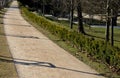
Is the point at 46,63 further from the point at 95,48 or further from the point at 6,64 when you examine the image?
the point at 95,48

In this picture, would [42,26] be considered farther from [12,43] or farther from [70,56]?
[70,56]

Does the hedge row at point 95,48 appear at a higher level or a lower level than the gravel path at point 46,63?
higher

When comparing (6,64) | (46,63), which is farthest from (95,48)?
(6,64)

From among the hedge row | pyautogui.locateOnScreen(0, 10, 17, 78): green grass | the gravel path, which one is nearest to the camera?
pyautogui.locateOnScreen(0, 10, 17, 78): green grass

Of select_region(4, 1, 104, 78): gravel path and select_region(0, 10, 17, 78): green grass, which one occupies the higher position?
select_region(0, 10, 17, 78): green grass

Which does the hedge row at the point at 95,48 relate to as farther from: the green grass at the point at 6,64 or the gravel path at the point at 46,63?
the green grass at the point at 6,64

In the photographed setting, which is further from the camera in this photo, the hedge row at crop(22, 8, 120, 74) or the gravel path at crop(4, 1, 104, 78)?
the hedge row at crop(22, 8, 120, 74)

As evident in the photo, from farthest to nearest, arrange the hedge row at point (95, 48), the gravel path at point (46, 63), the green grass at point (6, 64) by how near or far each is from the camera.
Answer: the hedge row at point (95, 48) → the gravel path at point (46, 63) → the green grass at point (6, 64)

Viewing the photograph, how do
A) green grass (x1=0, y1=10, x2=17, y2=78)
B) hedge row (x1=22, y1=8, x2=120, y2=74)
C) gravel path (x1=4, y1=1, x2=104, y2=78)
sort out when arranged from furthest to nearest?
hedge row (x1=22, y1=8, x2=120, y2=74) < gravel path (x1=4, y1=1, x2=104, y2=78) < green grass (x1=0, y1=10, x2=17, y2=78)

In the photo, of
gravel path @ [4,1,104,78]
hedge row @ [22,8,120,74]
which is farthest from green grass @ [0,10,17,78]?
hedge row @ [22,8,120,74]

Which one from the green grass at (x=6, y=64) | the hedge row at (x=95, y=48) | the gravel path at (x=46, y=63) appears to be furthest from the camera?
the hedge row at (x=95, y=48)

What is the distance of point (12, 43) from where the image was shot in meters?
19.0

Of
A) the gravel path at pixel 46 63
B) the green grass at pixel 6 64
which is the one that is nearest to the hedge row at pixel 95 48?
the gravel path at pixel 46 63

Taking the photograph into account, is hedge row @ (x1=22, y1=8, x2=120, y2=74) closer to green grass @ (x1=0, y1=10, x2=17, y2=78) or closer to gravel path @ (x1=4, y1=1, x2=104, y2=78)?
gravel path @ (x1=4, y1=1, x2=104, y2=78)
